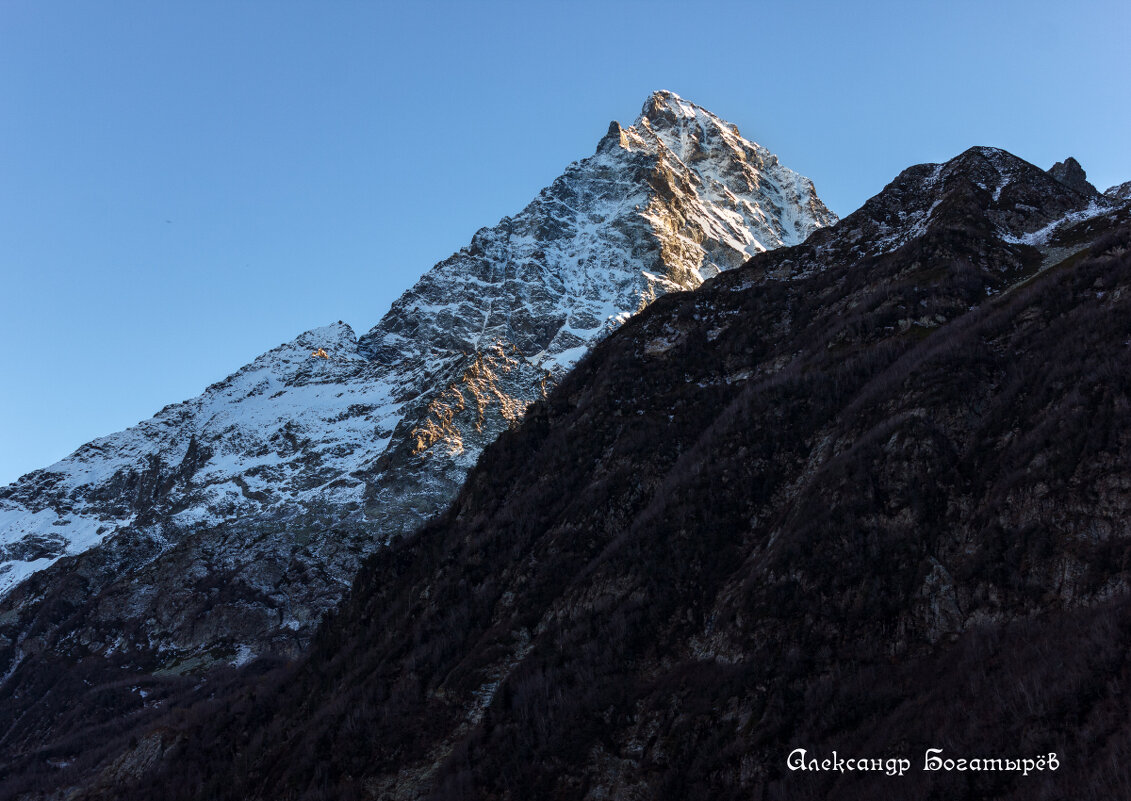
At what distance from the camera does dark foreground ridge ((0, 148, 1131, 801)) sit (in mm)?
26359

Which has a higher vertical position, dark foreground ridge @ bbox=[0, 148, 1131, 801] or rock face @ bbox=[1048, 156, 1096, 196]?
rock face @ bbox=[1048, 156, 1096, 196]

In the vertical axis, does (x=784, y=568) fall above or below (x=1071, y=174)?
below

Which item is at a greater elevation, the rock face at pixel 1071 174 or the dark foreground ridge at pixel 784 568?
the rock face at pixel 1071 174

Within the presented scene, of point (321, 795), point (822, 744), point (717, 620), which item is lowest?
point (321, 795)

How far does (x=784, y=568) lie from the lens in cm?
3519

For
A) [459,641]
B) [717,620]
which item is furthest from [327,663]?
[717,620]

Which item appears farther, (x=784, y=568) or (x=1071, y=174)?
(x=1071, y=174)

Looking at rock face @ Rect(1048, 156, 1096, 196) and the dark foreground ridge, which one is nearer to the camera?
the dark foreground ridge

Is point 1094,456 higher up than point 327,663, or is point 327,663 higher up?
point 1094,456

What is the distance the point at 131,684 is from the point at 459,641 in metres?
105

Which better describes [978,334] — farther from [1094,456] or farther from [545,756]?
[545,756]

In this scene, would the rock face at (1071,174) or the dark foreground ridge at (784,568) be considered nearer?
the dark foreground ridge at (784,568)

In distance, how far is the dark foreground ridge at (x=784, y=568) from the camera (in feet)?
86.5

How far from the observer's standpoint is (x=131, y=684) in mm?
129000
